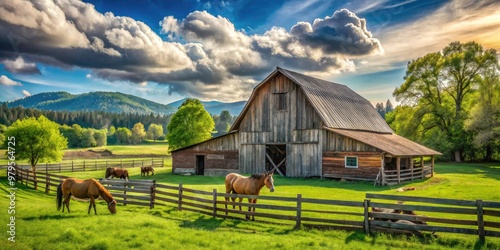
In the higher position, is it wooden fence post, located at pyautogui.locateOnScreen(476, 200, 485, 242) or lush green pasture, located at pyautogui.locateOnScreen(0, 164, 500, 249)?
wooden fence post, located at pyautogui.locateOnScreen(476, 200, 485, 242)

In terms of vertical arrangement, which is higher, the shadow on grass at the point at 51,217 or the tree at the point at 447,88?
the tree at the point at 447,88

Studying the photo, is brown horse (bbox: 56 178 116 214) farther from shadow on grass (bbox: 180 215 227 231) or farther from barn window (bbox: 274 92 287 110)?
barn window (bbox: 274 92 287 110)

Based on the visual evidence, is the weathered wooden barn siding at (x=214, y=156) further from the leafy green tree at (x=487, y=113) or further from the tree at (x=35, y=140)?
the leafy green tree at (x=487, y=113)

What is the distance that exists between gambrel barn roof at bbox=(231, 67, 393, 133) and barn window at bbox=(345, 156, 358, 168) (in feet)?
10.1

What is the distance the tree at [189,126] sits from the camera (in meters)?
50.4

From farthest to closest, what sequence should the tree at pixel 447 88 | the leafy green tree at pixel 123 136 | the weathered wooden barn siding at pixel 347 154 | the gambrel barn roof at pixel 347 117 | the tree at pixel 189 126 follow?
1. the leafy green tree at pixel 123 136
2. the tree at pixel 189 126
3. the tree at pixel 447 88
4. the gambrel barn roof at pixel 347 117
5. the weathered wooden barn siding at pixel 347 154

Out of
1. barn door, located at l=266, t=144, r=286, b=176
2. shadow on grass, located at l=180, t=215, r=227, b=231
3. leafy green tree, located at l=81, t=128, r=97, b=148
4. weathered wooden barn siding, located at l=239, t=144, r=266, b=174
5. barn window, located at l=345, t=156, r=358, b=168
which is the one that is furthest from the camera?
leafy green tree, located at l=81, t=128, r=97, b=148

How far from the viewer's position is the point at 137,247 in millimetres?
8727

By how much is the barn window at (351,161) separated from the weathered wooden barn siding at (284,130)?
7.63 feet

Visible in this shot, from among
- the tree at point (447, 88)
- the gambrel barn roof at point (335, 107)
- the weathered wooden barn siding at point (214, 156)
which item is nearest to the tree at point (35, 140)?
the weathered wooden barn siding at point (214, 156)

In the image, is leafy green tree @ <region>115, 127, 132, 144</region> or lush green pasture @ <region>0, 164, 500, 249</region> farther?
leafy green tree @ <region>115, 127, 132, 144</region>

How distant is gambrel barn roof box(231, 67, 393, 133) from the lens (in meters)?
29.0

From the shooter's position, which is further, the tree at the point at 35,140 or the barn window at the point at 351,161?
the tree at the point at 35,140

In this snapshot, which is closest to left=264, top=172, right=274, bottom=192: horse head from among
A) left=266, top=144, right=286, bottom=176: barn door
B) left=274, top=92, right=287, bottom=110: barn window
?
left=274, top=92, right=287, bottom=110: barn window
